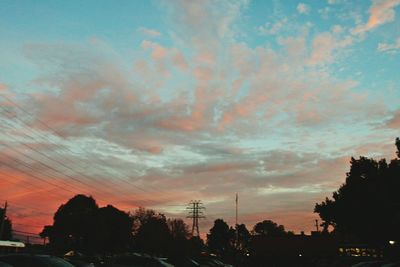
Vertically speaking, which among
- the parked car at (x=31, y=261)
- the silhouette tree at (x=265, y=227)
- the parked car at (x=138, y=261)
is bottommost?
the parked car at (x=138, y=261)

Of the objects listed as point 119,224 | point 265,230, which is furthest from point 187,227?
point 265,230

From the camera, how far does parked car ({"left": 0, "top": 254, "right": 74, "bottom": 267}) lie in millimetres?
11961

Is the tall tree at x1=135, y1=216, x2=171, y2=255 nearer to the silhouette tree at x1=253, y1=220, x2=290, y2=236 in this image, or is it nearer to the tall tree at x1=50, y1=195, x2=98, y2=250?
the tall tree at x1=50, y1=195, x2=98, y2=250

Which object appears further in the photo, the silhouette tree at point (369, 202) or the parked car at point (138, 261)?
the silhouette tree at point (369, 202)

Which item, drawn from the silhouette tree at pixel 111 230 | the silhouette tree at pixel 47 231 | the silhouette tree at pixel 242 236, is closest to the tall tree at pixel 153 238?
the silhouette tree at pixel 111 230

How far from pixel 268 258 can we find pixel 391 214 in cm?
2349

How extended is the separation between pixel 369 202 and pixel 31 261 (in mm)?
39900

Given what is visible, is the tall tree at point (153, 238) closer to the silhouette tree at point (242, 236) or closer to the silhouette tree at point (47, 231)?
the silhouette tree at point (47, 231)

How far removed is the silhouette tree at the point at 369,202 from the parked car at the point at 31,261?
3711 cm

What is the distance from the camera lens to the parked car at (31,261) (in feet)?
39.2

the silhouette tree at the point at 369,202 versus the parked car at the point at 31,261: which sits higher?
the silhouette tree at the point at 369,202

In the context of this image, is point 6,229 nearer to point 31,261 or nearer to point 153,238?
point 153,238

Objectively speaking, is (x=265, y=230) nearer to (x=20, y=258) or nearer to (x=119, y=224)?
(x=119, y=224)

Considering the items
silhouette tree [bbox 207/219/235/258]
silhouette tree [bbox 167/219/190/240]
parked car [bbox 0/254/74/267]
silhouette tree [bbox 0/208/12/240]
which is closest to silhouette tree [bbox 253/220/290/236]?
silhouette tree [bbox 207/219/235/258]
